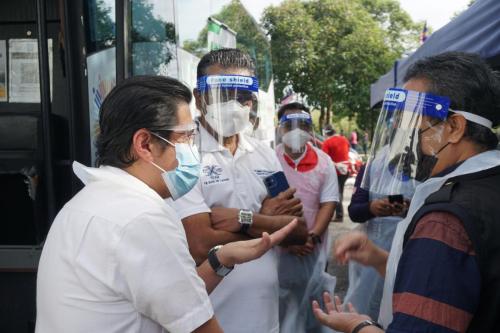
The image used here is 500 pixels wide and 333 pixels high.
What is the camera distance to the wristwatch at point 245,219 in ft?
7.06

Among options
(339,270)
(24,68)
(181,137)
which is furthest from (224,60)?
(339,270)

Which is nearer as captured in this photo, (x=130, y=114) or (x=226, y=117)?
(x=130, y=114)

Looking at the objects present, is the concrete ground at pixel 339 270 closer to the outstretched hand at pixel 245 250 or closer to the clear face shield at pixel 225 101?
the clear face shield at pixel 225 101

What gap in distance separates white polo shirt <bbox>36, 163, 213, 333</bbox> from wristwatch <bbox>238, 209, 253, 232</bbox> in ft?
2.76

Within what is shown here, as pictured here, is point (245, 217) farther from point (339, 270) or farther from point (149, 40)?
point (339, 270)

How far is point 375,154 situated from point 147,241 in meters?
1.09

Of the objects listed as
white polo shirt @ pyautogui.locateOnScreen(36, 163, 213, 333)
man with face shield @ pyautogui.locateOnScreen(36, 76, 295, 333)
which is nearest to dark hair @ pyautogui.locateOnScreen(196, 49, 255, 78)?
man with face shield @ pyautogui.locateOnScreen(36, 76, 295, 333)

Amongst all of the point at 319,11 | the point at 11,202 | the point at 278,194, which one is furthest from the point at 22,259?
the point at 319,11

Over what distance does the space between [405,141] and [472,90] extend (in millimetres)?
300

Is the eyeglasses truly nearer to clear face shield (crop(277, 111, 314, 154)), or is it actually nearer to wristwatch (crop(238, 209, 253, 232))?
wristwatch (crop(238, 209, 253, 232))

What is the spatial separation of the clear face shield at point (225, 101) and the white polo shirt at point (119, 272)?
105 centimetres

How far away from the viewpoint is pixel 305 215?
11.9 ft

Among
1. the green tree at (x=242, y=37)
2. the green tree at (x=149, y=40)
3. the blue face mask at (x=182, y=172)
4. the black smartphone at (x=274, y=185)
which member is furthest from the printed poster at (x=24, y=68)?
the blue face mask at (x=182, y=172)

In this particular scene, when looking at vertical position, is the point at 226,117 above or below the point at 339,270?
above
